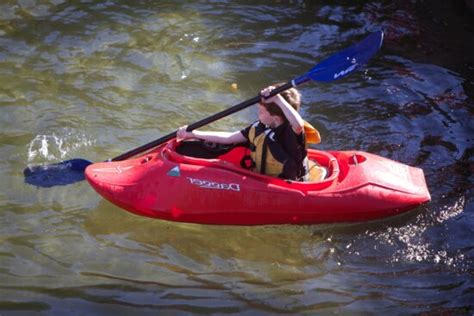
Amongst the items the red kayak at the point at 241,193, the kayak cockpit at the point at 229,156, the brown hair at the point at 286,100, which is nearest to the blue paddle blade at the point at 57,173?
the red kayak at the point at 241,193

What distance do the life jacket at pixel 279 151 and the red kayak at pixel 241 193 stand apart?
4.9 inches

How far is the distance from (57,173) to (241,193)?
1.43 meters

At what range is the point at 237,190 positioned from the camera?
13.6 feet

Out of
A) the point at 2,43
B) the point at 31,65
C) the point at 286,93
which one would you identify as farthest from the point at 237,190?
the point at 2,43

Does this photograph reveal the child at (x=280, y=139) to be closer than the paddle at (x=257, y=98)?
Yes

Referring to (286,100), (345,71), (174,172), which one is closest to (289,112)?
(286,100)

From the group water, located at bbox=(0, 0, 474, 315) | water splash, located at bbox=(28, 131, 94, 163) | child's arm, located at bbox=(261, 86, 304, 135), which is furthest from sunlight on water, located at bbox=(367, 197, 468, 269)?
water splash, located at bbox=(28, 131, 94, 163)

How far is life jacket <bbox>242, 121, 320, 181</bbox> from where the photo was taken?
4.23m

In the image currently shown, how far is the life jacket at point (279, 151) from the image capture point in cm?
423

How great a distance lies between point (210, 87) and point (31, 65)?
5.70ft

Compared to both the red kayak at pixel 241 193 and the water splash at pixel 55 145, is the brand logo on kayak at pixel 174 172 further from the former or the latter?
the water splash at pixel 55 145

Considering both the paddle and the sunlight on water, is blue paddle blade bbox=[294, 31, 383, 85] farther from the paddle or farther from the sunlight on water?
the sunlight on water

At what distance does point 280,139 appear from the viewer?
4.25 meters

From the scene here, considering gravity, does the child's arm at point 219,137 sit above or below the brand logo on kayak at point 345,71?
below
